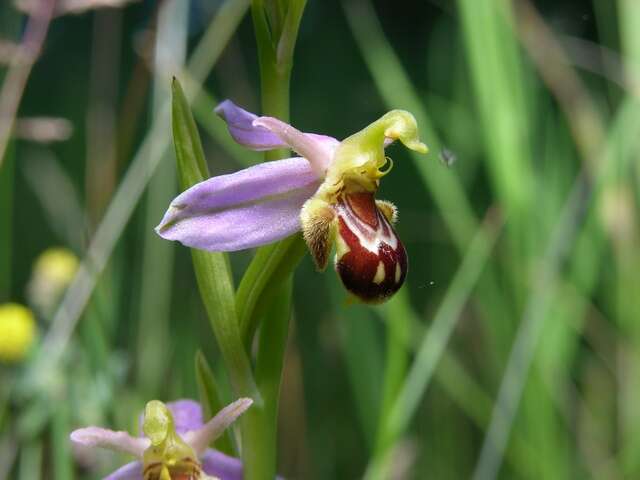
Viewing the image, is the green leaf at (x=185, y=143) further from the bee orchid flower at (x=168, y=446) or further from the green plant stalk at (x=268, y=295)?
the bee orchid flower at (x=168, y=446)

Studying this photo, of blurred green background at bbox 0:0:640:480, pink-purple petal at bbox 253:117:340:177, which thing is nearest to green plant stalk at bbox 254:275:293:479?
pink-purple petal at bbox 253:117:340:177

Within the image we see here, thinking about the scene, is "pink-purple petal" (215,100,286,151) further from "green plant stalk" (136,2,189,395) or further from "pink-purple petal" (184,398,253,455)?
"green plant stalk" (136,2,189,395)

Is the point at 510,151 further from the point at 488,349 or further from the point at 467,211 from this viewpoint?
the point at 488,349

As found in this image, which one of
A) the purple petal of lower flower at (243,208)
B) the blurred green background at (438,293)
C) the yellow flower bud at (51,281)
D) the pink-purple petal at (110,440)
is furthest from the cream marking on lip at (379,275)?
the yellow flower bud at (51,281)

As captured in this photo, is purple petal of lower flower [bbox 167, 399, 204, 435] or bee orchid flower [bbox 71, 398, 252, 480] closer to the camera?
bee orchid flower [bbox 71, 398, 252, 480]

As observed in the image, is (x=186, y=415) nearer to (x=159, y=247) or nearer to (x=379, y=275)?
(x=379, y=275)

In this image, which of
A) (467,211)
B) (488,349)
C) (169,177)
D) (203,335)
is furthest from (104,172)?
(488,349)
